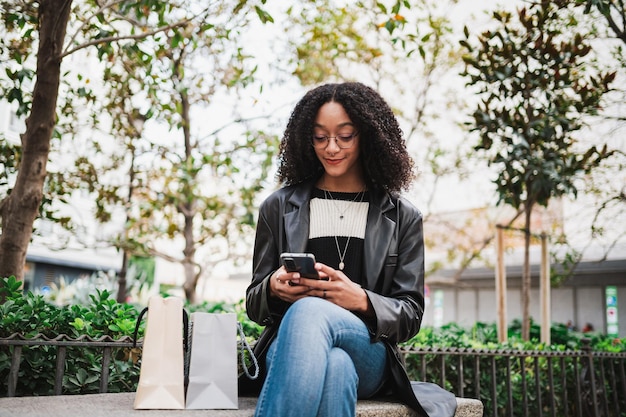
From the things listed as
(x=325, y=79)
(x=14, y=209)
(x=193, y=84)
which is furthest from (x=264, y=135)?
(x=14, y=209)

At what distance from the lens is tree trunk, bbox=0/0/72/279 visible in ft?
12.0

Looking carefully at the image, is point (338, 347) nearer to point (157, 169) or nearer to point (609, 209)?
point (157, 169)

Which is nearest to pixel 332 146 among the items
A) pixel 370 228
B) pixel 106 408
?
pixel 370 228

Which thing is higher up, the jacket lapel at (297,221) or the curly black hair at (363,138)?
the curly black hair at (363,138)

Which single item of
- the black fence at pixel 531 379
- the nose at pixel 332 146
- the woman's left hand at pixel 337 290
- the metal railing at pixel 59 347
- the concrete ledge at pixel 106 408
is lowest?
the black fence at pixel 531 379

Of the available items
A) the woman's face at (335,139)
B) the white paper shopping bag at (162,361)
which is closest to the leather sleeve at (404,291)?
the woman's face at (335,139)

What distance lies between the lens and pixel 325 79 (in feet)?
33.8

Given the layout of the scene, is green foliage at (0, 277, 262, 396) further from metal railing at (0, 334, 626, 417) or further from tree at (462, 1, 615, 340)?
tree at (462, 1, 615, 340)

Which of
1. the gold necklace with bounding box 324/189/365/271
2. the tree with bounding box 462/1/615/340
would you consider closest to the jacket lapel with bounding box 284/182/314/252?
the gold necklace with bounding box 324/189/365/271

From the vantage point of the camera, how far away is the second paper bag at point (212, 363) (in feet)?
7.38

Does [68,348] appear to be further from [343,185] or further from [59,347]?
[343,185]

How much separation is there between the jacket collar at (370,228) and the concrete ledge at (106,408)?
564 mm

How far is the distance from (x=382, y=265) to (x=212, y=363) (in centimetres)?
90

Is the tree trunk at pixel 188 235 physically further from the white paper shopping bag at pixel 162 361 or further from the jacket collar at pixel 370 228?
the white paper shopping bag at pixel 162 361
